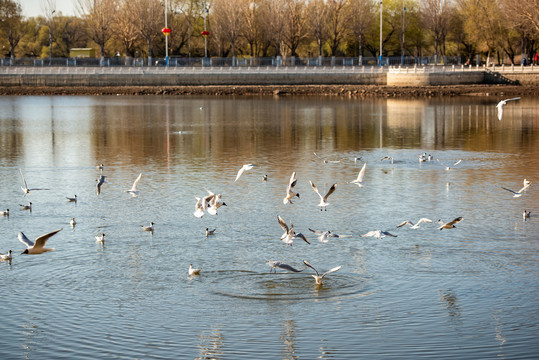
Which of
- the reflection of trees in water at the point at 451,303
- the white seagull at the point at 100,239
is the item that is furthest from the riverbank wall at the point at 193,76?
the reflection of trees in water at the point at 451,303

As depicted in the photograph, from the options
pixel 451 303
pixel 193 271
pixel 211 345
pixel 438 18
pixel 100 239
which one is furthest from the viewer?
pixel 438 18

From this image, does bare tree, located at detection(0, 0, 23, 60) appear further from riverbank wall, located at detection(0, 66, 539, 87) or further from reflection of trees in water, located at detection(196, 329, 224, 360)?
reflection of trees in water, located at detection(196, 329, 224, 360)

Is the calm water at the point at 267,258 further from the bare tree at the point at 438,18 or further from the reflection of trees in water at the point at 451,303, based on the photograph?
the bare tree at the point at 438,18

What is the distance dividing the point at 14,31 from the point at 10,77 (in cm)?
2135

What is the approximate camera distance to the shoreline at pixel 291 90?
2832 inches

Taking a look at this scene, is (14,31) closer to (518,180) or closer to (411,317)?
(518,180)

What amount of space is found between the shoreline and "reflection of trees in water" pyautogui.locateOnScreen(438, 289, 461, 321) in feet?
200

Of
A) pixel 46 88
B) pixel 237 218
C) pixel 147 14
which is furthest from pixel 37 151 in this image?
pixel 147 14

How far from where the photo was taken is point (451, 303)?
11.3 meters

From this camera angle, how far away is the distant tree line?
93.1 meters

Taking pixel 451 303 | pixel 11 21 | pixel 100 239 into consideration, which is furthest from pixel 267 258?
pixel 11 21

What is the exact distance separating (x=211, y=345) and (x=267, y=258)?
3.91 meters

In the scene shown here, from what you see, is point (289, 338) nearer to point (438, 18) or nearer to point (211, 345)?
point (211, 345)

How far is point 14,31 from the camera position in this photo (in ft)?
333
